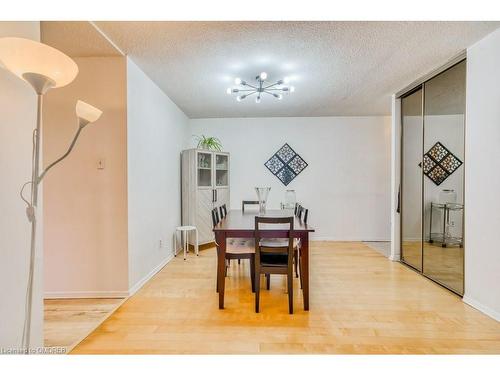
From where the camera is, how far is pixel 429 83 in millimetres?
3221

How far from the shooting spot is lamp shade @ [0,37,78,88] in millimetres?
1143

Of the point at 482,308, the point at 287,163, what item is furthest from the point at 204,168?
the point at 482,308

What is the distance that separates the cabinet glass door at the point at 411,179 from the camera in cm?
355

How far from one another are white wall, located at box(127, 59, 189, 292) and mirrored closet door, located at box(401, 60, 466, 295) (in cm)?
334

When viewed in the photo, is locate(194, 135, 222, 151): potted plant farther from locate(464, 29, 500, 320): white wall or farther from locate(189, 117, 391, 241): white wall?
locate(464, 29, 500, 320): white wall

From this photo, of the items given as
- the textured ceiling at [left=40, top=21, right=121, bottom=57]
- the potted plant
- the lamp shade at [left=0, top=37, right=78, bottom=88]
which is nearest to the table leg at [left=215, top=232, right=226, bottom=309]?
the lamp shade at [left=0, top=37, right=78, bottom=88]

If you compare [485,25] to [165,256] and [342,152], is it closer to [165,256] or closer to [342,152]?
[342,152]

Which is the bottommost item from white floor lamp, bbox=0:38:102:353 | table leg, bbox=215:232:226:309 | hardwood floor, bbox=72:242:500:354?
hardwood floor, bbox=72:242:500:354

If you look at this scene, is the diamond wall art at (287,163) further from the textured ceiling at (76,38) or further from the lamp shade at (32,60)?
the lamp shade at (32,60)

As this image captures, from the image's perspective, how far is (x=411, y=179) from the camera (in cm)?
375

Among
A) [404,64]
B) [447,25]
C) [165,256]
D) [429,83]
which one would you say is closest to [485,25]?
[447,25]

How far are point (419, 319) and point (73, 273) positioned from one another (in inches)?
128
